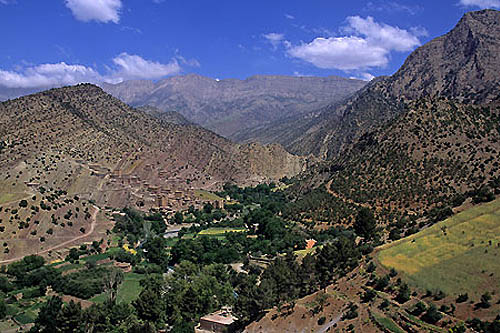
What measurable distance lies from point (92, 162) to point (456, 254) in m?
105

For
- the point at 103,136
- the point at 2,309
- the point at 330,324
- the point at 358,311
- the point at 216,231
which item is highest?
the point at 103,136

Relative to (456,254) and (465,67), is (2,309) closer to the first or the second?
(456,254)

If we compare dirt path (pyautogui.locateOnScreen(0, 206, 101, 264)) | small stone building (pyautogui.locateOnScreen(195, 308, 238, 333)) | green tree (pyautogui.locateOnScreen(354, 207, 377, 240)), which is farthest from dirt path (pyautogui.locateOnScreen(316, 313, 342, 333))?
dirt path (pyautogui.locateOnScreen(0, 206, 101, 264))

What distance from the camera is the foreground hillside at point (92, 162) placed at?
Answer: 82.5 m

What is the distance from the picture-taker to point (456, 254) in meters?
39.4

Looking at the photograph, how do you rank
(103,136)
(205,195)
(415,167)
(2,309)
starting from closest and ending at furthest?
(2,309) → (415,167) → (205,195) → (103,136)

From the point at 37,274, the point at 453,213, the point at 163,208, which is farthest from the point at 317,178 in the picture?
the point at 37,274

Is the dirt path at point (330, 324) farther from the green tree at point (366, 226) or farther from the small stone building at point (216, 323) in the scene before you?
the green tree at point (366, 226)

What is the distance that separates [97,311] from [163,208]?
67040 mm

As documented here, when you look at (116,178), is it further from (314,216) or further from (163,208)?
(314,216)

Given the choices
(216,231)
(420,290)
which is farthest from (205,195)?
(420,290)

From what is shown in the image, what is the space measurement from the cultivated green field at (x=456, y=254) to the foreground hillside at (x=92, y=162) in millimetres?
60085

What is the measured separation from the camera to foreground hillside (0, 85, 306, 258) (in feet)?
271

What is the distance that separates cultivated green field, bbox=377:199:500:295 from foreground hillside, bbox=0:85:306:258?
60085mm
